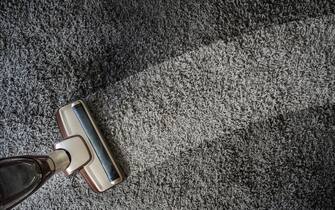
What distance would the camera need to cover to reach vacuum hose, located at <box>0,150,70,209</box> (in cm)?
58

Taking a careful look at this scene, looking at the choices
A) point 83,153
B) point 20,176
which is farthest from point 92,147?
point 20,176

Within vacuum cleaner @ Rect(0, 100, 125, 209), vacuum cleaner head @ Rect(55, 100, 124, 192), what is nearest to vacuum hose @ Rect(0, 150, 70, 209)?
vacuum cleaner @ Rect(0, 100, 125, 209)

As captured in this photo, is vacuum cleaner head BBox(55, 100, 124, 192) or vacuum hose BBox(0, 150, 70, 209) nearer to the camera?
vacuum hose BBox(0, 150, 70, 209)

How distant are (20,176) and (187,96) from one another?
419 millimetres

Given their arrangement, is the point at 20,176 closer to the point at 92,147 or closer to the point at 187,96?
the point at 92,147

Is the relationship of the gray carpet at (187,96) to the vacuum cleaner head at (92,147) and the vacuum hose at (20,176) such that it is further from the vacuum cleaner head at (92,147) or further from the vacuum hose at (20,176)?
the vacuum hose at (20,176)

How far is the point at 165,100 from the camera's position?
0.87 metres

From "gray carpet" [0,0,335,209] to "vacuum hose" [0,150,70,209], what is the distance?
0.22m

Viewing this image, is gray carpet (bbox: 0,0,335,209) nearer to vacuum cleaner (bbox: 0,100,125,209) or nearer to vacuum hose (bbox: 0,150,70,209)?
vacuum cleaner (bbox: 0,100,125,209)

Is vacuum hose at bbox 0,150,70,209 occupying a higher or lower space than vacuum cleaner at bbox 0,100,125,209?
higher

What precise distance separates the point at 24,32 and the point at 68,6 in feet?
0.42

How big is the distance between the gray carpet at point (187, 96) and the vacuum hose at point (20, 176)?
8.8 inches

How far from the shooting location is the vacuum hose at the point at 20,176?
0.58 meters

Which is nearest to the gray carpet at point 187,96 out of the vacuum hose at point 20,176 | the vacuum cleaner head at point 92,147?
the vacuum cleaner head at point 92,147
